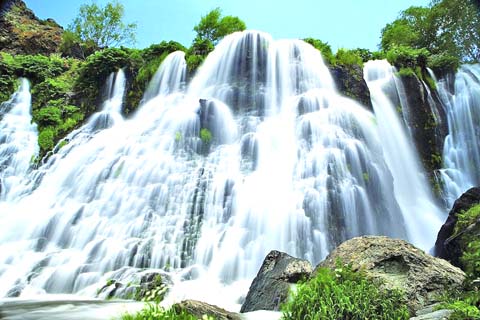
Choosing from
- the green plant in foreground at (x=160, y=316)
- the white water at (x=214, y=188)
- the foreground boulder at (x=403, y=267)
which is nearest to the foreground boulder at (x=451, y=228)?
the white water at (x=214, y=188)

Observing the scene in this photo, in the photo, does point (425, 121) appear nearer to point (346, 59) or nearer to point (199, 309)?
point (346, 59)

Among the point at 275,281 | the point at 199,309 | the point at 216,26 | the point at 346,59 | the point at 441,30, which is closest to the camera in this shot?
the point at 199,309

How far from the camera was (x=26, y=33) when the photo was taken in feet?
88.8

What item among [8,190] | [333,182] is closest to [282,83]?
[333,182]

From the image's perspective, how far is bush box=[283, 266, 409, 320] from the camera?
439 cm

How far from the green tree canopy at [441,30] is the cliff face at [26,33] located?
24354mm

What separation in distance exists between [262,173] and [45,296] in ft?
23.9

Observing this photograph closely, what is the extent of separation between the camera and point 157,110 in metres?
17.9

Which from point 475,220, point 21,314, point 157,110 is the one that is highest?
point 157,110

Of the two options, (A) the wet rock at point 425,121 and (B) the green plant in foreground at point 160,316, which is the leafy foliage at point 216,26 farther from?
(B) the green plant in foreground at point 160,316

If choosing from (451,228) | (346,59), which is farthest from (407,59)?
(451,228)

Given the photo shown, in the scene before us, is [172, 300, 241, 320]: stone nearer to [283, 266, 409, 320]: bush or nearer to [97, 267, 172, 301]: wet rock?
[283, 266, 409, 320]: bush

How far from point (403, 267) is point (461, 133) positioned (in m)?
15.9

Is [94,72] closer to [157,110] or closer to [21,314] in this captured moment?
[157,110]
